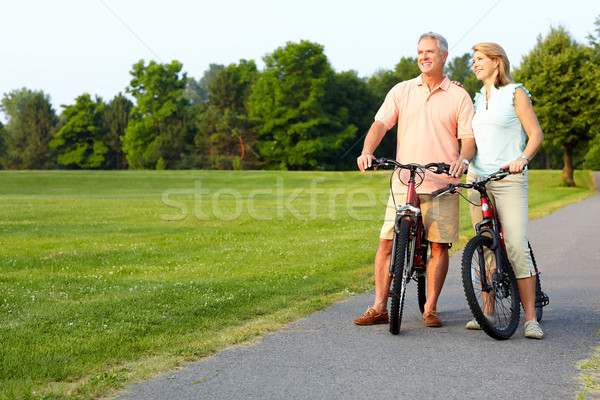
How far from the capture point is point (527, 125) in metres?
4.78

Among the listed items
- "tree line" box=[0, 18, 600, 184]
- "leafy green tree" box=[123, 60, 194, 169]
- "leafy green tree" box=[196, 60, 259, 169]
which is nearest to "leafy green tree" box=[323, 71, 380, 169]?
"tree line" box=[0, 18, 600, 184]

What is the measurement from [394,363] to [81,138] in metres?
81.3

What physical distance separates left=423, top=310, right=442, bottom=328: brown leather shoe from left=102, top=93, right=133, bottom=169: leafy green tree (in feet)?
258

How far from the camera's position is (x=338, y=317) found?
5.46 meters

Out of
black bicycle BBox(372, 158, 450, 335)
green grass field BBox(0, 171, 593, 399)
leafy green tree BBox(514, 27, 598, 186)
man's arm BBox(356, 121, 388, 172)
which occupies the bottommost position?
green grass field BBox(0, 171, 593, 399)

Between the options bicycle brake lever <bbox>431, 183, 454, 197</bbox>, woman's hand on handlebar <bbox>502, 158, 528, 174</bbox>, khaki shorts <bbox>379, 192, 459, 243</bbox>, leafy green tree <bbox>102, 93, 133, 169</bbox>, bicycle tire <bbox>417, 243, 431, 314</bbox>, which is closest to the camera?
woman's hand on handlebar <bbox>502, 158, 528, 174</bbox>

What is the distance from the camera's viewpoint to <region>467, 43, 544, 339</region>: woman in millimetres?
4863

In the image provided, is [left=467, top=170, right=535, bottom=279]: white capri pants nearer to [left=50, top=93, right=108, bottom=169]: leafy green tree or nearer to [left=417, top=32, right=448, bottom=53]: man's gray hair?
[left=417, top=32, right=448, bottom=53]: man's gray hair

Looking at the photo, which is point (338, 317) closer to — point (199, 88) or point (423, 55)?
point (423, 55)

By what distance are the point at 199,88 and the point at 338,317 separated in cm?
14521

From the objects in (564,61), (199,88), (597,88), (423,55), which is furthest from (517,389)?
(199,88)

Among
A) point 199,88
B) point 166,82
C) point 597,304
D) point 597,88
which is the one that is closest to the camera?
point 597,304

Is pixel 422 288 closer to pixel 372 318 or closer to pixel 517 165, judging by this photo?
pixel 372 318

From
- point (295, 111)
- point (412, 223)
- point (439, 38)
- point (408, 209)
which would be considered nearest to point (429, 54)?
point (439, 38)
